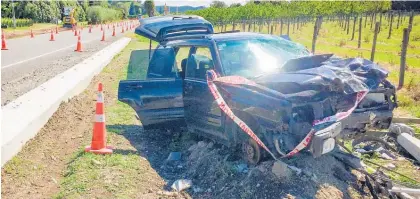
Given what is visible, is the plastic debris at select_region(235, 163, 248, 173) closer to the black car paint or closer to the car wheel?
the car wheel

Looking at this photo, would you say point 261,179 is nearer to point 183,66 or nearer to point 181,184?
point 181,184

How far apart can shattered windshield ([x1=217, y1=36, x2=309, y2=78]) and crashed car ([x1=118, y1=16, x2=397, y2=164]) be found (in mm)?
14

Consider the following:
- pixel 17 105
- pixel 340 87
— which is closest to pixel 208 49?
pixel 340 87

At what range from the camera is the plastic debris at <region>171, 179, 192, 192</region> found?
15.5ft

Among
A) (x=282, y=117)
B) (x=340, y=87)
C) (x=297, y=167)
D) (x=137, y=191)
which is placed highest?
(x=340, y=87)

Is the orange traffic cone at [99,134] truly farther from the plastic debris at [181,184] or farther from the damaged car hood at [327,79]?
the damaged car hood at [327,79]

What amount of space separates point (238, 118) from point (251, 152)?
1.43ft

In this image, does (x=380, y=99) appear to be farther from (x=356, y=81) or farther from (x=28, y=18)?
(x=28, y=18)

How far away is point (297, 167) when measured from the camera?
4.67 meters

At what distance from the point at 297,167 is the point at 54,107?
4.94m

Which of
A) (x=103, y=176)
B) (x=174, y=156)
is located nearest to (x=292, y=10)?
(x=174, y=156)

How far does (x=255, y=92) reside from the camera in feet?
14.9

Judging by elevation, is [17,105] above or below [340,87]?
below

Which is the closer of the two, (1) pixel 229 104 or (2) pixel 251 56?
(1) pixel 229 104
